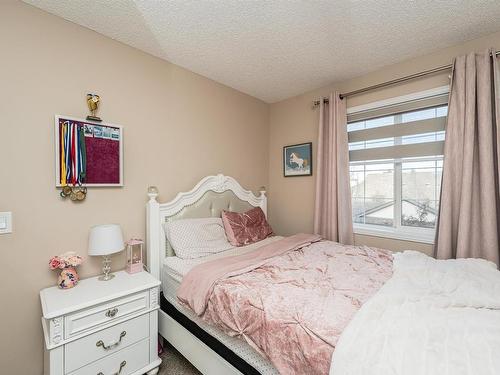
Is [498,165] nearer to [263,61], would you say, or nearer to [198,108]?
[263,61]

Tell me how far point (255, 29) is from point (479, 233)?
7.76ft

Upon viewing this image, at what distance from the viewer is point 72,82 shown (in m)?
1.74

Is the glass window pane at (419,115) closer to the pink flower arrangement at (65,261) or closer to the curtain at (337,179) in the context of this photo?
the curtain at (337,179)

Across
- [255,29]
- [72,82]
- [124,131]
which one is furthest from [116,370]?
[255,29]

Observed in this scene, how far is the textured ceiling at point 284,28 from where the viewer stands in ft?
5.28

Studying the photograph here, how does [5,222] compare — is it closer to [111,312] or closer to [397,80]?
[111,312]

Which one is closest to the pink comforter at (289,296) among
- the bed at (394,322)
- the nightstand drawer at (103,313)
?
the bed at (394,322)

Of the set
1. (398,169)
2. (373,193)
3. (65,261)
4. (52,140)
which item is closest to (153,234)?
(65,261)

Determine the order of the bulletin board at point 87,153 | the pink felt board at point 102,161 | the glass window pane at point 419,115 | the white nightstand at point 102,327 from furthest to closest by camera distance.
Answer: the glass window pane at point 419,115, the pink felt board at point 102,161, the bulletin board at point 87,153, the white nightstand at point 102,327

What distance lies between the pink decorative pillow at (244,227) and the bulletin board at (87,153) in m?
1.06

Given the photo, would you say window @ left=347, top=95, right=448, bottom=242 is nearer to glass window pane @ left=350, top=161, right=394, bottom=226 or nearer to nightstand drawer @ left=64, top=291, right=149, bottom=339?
glass window pane @ left=350, top=161, right=394, bottom=226

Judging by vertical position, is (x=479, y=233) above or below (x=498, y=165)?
below

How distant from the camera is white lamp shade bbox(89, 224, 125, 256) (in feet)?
5.38

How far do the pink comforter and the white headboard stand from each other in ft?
1.83
